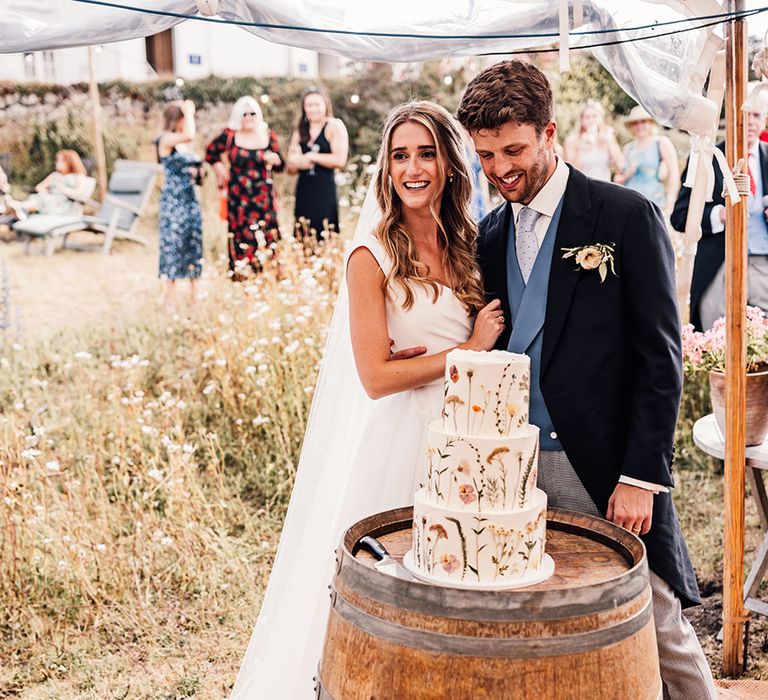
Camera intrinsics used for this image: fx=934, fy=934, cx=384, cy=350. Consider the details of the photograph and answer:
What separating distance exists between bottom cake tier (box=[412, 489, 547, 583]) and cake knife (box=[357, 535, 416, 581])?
69 mm

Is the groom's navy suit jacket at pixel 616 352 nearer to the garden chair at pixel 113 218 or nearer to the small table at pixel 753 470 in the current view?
the small table at pixel 753 470

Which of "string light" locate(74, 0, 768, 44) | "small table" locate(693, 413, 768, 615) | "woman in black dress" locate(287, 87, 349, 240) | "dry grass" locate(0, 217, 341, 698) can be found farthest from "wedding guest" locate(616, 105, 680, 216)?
"string light" locate(74, 0, 768, 44)

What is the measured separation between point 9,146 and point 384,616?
47.8 ft

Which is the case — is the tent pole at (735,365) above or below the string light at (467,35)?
below

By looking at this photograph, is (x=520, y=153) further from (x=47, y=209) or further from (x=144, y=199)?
(x=47, y=209)

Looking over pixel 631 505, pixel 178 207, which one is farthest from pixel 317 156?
pixel 631 505

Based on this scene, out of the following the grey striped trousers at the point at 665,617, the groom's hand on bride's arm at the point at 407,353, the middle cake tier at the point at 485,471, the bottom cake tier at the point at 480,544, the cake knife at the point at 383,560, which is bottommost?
the grey striped trousers at the point at 665,617

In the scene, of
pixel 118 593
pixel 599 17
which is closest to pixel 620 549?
pixel 599 17

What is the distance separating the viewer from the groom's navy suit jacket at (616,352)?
2.45 meters

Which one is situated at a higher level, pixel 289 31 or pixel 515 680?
pixel 289 31

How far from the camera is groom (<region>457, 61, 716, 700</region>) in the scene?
2449mm

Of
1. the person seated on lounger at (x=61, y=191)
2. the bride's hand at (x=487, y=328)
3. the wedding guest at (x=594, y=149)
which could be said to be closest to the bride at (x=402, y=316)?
the bride's hand at (x=487, y=328)

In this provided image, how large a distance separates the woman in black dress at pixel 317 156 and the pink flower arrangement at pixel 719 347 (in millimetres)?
5200

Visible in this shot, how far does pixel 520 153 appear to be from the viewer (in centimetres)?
247
